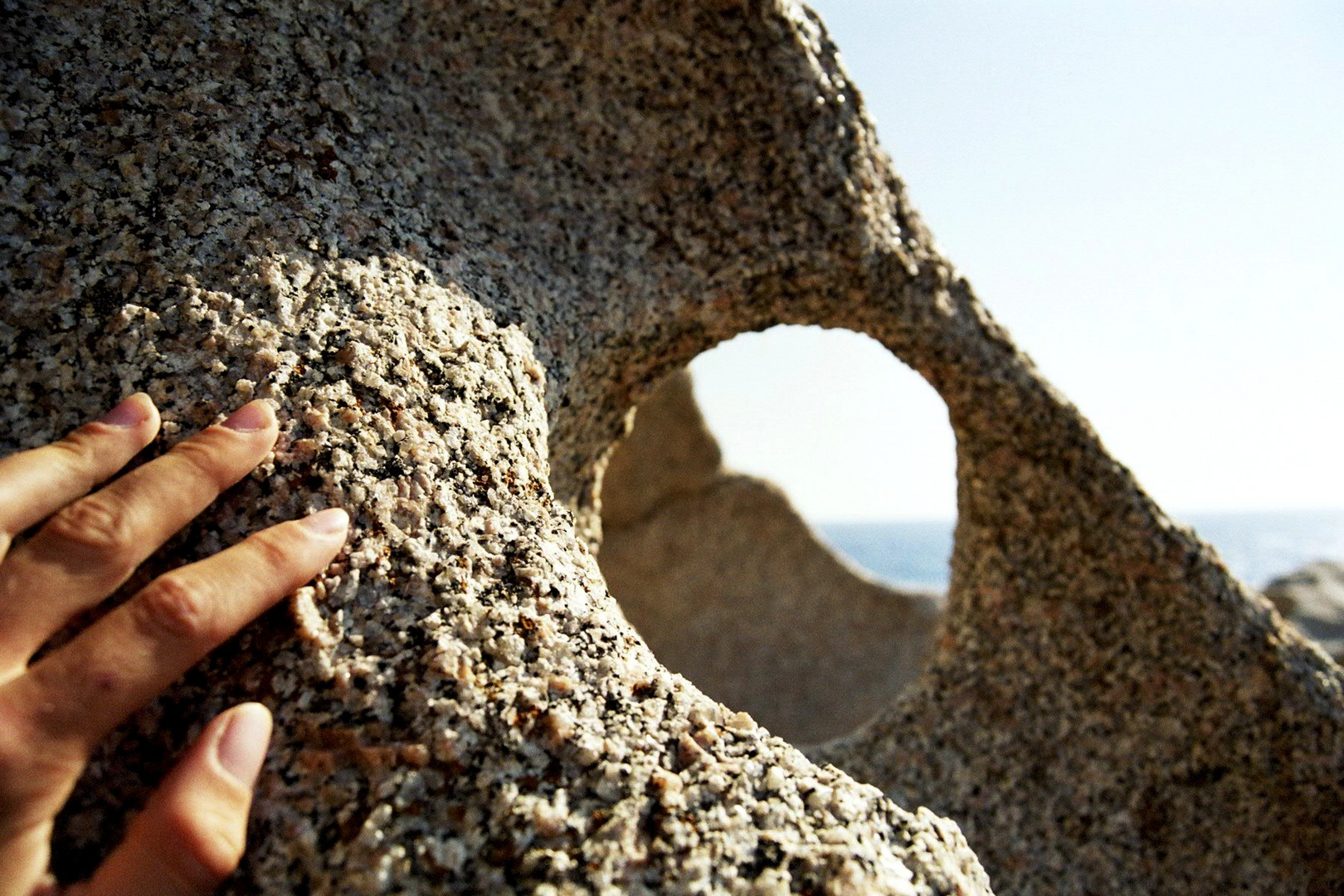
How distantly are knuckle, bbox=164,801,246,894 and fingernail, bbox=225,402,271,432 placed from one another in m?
0.34

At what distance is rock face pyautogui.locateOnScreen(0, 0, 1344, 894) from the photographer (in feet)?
2.59

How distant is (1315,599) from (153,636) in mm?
7545

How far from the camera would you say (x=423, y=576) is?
0.89m

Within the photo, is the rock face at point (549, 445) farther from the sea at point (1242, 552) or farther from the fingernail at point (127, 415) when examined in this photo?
the sea at point (1242, 552)

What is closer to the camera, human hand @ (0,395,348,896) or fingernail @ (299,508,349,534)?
human hand @ (0,395,348,896)

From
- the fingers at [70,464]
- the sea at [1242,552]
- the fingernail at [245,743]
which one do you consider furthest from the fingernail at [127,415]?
the sea at [1242,552]

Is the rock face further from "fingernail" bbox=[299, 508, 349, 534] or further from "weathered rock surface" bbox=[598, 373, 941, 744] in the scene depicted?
"weathered rock surface" bbox=[598, 373, 941, 744]

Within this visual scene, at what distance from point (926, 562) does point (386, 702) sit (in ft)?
101

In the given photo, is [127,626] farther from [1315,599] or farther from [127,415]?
[1315,599]

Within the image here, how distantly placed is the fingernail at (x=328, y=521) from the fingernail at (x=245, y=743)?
161mm

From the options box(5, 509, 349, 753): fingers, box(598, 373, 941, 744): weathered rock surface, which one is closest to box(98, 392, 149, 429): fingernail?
box(5, 509, 349, 753): fingers

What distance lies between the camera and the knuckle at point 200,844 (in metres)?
0.72

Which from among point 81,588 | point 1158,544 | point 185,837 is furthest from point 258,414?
point 1158,544

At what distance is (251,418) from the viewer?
35.5 inches
